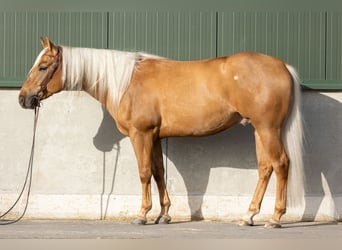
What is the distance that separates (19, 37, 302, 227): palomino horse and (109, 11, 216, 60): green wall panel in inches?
15.7

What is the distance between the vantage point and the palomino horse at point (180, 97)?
9.49 metres

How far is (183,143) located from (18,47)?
7.51ft

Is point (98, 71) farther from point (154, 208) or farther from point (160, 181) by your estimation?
point (154, 208)

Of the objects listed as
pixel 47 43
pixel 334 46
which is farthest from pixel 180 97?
pixel 334 46

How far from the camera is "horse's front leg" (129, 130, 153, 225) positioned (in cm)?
973

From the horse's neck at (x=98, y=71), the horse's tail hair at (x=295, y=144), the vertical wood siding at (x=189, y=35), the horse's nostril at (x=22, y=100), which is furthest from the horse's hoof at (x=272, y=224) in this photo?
the horse's nostril at (x=22, y=100)

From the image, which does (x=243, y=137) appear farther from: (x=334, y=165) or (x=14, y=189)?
(x=14, y=189)

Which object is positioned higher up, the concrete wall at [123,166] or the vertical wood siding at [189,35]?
the vertical wood siding at [189,35]

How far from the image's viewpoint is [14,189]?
10461 mm

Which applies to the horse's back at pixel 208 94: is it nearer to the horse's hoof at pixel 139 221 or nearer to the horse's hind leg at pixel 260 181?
the horse's hind leg at pixel 260 181

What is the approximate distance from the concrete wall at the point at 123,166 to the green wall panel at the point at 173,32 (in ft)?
3.14

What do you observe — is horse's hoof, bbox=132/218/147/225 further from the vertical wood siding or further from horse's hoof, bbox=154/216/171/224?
the vertical wood siding

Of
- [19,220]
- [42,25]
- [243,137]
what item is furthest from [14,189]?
[243,137]

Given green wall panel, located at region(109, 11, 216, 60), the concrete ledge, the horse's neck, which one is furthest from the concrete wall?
green wall panel, located at region(109, 11, 216, 60)
